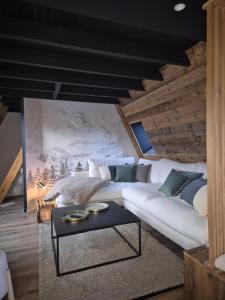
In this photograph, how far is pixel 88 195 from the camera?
3.24 metres

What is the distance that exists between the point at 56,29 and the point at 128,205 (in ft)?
8.30

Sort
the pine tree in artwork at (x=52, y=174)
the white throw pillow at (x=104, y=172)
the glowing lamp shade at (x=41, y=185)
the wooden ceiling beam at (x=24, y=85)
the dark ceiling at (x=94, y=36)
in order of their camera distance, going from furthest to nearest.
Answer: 1. the pine tree in artwork at (x=52, y=174)
2. the white throw pillow at (x=104, y=172)
3. the glowing lamp shade at (x=41, y=185)
4. the wooden ceiling beam at (x=24, y=85)
5. the dark ceiling at (x=94, y=36)

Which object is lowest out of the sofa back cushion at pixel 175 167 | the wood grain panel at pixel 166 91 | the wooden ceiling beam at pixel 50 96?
the sofa back cushion at pixel 175 167

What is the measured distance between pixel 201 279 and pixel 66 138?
11.3 feet

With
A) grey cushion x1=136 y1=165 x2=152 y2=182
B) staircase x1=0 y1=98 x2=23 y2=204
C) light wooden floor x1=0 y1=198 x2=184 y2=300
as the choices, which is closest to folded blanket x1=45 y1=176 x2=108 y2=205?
light wooden floor x1=0 y1=198 x2=184 y2=300

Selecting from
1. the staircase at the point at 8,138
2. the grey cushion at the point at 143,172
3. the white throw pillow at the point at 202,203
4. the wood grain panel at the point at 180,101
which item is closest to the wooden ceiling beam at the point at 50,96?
the wood grain panel at the point at 180,101

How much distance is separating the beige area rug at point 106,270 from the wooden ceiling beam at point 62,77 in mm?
2037

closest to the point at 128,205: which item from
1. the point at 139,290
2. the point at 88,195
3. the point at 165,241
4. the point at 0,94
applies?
the point at 88,195

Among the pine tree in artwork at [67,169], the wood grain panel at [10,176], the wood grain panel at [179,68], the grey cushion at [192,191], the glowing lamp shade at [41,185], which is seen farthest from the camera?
the wood grain panel at [10,176]

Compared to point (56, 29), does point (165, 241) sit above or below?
below

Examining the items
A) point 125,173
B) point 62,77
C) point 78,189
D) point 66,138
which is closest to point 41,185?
point 78,189

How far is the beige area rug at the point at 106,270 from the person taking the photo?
1.67m

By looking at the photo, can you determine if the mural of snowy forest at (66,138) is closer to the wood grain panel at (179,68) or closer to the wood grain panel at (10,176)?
the wood grain panel at (10,176)

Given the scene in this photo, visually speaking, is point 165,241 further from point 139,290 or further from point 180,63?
point 180,63
